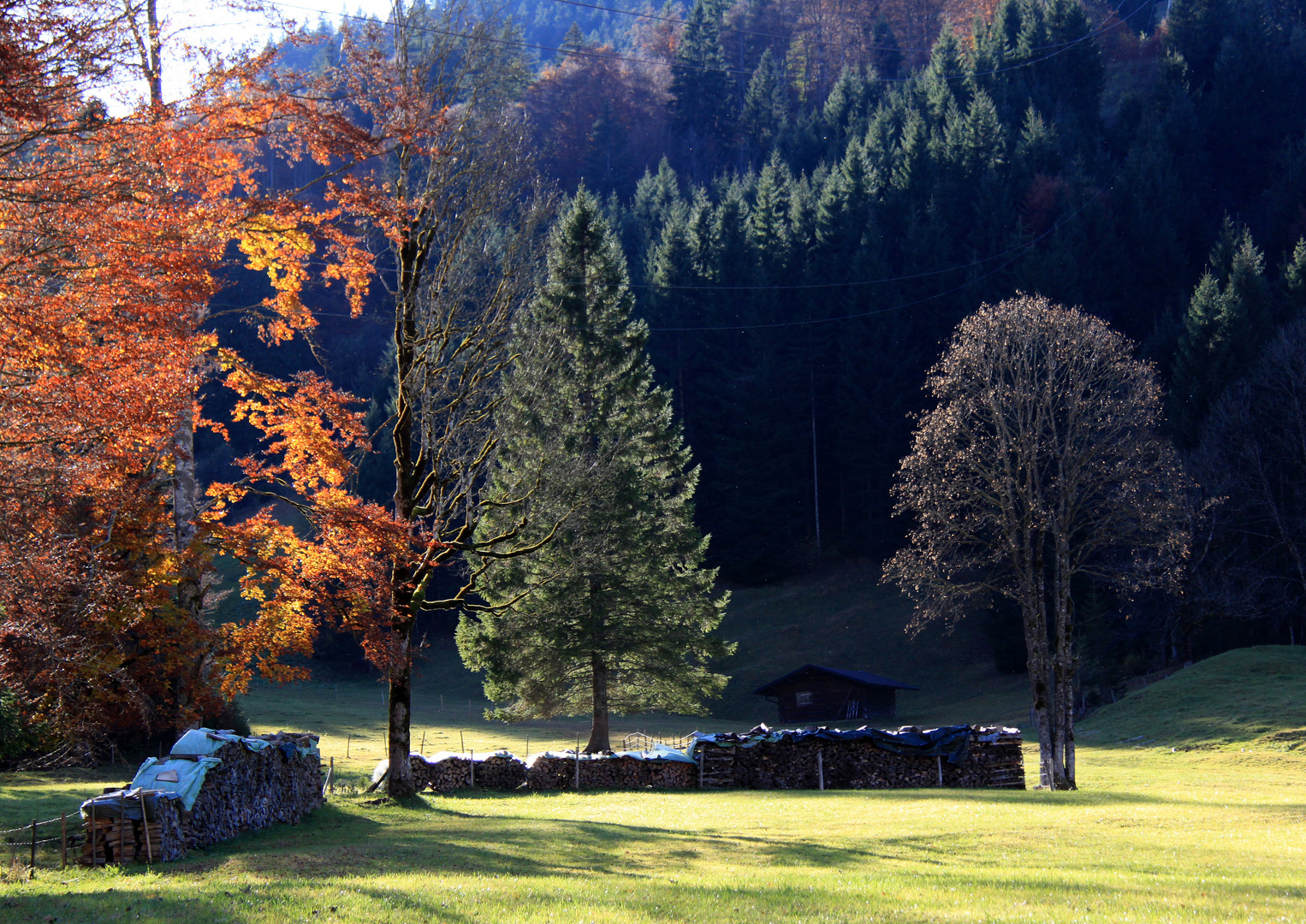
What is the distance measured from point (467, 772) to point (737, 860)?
1307 cm

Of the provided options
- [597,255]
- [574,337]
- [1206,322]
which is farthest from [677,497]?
[1206,322]

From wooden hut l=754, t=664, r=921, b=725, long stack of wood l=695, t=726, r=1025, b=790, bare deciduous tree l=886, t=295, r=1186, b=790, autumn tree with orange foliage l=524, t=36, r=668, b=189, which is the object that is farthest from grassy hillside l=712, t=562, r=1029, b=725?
autumn tree with orange foliage l=524, t=36, r=668, b=189

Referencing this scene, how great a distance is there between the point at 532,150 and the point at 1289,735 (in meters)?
27.9

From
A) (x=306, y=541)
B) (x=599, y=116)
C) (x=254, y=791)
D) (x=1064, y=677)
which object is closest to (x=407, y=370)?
(x=306, y=541)

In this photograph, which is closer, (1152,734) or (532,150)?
(532,150)

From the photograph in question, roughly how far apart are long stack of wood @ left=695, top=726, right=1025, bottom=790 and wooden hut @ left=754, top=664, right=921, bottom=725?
20467 mm

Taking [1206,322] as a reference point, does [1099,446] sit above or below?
below

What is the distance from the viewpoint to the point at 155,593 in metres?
17.3

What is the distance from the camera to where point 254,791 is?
1524 cm

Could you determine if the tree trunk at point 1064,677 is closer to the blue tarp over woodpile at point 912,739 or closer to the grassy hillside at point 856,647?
the blue tarp over woodpile at point 912,739

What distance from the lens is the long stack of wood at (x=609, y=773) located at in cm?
2470

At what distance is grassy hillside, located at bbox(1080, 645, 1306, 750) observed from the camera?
30781mm

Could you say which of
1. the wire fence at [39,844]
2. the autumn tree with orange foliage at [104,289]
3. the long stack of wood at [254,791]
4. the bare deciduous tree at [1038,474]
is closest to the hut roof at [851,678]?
the bare deciduous tree at [1038,474]

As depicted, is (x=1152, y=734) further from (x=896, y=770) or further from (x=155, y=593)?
(x=155, y=593)
